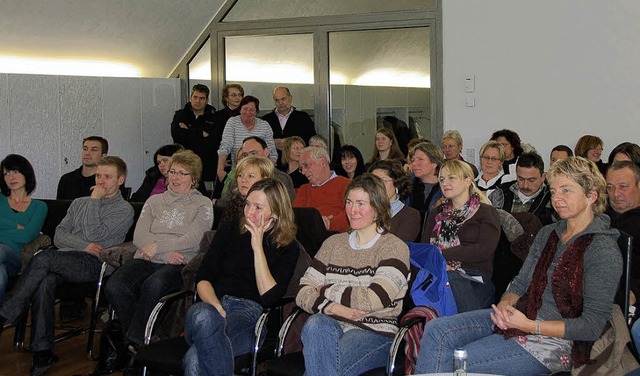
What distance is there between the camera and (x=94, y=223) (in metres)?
5.90

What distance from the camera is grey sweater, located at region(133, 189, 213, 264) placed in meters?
5.48

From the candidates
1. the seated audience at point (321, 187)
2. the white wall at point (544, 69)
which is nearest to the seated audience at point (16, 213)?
the seated audience at point (321, 187)

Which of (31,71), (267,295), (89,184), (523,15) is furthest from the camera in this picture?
(31,71)

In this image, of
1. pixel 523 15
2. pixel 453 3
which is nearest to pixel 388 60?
pixel 453 3

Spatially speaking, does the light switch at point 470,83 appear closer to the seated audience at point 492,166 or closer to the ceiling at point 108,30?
the seated audience at point 492,166

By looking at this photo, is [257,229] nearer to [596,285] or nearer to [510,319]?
[510,319]

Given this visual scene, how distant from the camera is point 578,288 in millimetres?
3594

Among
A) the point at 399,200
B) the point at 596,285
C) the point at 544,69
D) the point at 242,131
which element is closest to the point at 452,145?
the point at 544,69

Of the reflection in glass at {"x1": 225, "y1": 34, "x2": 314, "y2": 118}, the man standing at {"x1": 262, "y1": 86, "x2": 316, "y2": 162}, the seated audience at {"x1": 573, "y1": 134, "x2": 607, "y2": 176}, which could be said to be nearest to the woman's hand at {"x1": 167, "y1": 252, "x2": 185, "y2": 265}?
the man standing at {"x1": 262, "y1": 86, "x2": 316, "y2": 162}

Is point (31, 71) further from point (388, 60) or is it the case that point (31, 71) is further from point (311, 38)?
point (388, 60)

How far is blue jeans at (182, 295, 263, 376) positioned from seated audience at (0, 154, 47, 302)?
87.3 inches

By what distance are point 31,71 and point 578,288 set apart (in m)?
6.51

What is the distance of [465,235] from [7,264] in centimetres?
316

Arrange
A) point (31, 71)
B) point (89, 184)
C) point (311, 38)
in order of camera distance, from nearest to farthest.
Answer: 1. point (89, 184)
2. point (31, 71)
3. point (311, 38)
